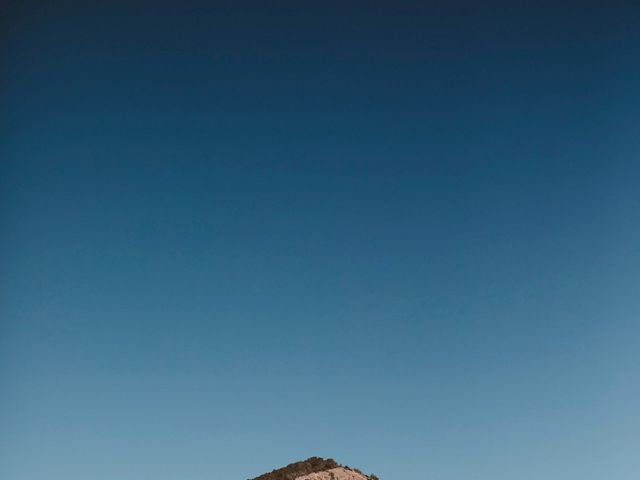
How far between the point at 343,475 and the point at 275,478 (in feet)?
24.8

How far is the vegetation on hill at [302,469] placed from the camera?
63.6 m

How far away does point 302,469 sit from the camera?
65.8 m

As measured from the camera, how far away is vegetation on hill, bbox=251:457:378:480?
63.6 meters

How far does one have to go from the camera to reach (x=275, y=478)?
6325 cm

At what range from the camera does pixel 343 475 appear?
66.6 metres
